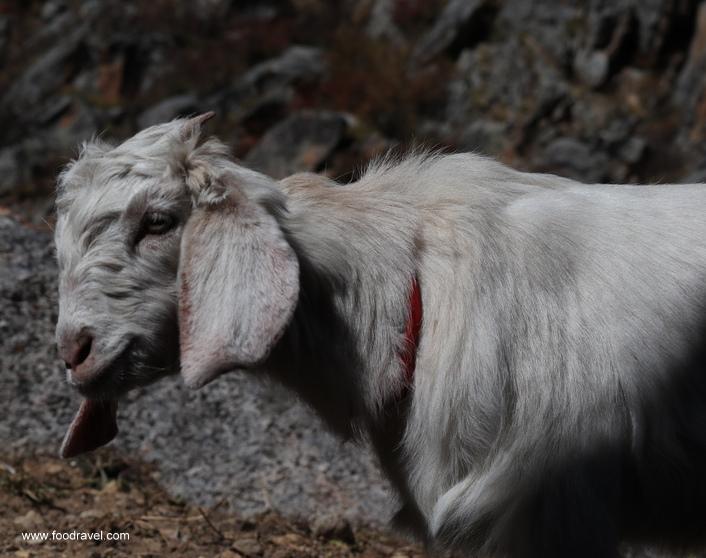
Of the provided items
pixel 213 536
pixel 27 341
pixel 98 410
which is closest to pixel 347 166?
pixel 27 341

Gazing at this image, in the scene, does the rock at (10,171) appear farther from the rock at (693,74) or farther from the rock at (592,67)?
the rock at (693,74)

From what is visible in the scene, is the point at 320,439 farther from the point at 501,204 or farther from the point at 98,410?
the point at 501,204

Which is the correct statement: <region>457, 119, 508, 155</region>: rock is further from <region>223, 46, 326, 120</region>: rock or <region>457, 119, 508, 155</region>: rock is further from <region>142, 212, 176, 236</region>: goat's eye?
<region>142, 212, 176, 236</region>: goat's eye

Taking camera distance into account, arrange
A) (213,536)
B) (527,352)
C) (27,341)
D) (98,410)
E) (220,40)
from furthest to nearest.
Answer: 1. (220,40)
2. (27,341)
3. (213,536)
4. (98,410)
5. (527,352)

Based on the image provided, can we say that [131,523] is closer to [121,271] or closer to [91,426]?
[91,426]

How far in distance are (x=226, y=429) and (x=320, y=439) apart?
46 centimetres

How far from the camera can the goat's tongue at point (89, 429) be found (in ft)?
9.98

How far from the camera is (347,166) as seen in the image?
1265cm

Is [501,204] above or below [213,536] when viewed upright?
above

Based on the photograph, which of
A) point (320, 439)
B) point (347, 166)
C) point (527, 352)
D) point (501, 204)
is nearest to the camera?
point (527, 352)

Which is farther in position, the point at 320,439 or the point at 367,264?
the point at 320,439

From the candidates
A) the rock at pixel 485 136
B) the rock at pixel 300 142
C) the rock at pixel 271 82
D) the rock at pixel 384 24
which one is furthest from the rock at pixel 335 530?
the rock at pixel 384 24

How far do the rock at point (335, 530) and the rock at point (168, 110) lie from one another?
11.1 metres

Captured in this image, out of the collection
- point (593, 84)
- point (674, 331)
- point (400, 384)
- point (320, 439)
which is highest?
point (674, 331)
